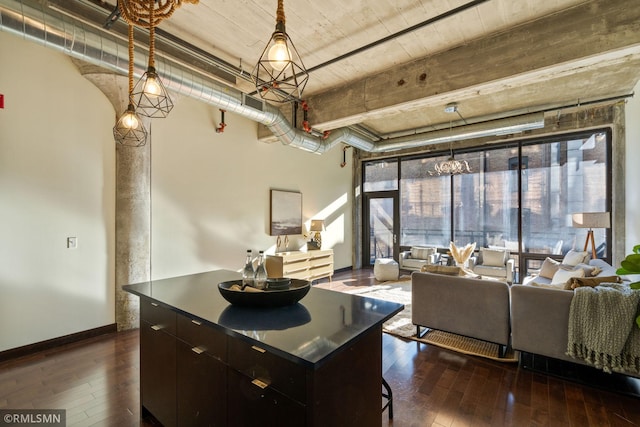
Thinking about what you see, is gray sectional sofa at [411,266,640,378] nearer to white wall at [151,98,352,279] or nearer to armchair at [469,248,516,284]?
armchair at [469,248,516,284]

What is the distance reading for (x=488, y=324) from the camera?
9.87 feet

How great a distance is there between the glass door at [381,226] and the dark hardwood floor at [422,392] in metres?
4.60

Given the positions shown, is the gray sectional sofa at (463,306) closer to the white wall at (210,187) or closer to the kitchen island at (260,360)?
the kitchen island at (260,360)

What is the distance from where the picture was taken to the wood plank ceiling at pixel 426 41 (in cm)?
247

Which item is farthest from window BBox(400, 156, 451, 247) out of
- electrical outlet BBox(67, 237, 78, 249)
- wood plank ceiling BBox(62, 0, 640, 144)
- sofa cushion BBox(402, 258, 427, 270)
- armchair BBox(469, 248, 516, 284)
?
electrical outlet BBox(67, 237, 78, 249)

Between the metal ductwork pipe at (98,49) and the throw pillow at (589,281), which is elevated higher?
the metal ductwork pipe at (98,49)

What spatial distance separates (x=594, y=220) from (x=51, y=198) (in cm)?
722

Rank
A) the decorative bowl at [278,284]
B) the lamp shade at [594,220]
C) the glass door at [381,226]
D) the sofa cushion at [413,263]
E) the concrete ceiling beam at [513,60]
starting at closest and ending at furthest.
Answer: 1. the decorative bowl at [278,284]
2. the concrete ceiling beam at [513,60]
3. the lamp shade at [594,220]
4. the sofa cushion at [413,263]
5. the glass door at [381,226]

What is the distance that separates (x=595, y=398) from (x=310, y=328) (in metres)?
2.59

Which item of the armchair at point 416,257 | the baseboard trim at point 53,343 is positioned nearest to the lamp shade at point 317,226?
the armchair at point 416,257

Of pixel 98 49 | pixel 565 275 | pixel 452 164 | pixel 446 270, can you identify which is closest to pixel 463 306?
pixel 446 270

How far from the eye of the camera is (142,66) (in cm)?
276

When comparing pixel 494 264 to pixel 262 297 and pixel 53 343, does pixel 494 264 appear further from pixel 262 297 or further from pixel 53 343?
pixel 53 343

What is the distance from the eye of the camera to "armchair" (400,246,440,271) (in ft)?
21.4
